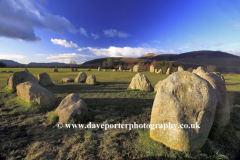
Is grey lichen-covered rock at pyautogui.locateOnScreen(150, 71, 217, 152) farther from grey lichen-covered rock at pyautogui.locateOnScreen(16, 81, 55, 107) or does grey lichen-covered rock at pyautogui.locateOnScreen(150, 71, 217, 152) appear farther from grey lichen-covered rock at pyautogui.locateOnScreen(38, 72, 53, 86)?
grey lichen-covered rock at pyautogui.locateOnScreen(38, 72, 53, 86)

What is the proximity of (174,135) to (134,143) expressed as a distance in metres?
1.34

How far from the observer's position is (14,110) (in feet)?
20.2

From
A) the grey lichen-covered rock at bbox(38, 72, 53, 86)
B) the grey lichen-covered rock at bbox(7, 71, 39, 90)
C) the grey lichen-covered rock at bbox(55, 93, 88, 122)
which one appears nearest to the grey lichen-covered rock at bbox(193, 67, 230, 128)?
the grey lichen-covered rock at bbox(55, 93, 88, 122)

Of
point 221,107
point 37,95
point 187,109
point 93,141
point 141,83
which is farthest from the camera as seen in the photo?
point 141,83

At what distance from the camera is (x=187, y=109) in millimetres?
2961

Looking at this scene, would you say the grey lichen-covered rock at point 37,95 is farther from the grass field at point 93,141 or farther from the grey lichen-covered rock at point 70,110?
the grey lichen-covered rock at point 70,110

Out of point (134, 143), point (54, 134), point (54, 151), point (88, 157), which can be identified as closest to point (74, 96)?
point (54, 134)

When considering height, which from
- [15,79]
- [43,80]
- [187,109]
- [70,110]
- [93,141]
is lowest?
[93,141]

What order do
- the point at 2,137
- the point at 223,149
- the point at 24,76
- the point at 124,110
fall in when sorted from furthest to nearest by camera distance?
1. the point at 24,76
2. the point at 124,110
3. the point at 2,137
4. the point at 223,149

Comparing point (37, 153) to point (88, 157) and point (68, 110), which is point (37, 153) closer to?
point (88, 157)

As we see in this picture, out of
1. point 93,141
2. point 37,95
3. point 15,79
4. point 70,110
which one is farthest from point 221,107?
point 15,79

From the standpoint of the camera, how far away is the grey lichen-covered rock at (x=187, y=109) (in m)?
2.92

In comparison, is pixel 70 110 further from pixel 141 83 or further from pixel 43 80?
pixel 43 80

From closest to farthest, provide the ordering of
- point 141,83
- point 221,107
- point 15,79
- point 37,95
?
point 221,107 < point 37,95 < point 15,79 < point 141,83
